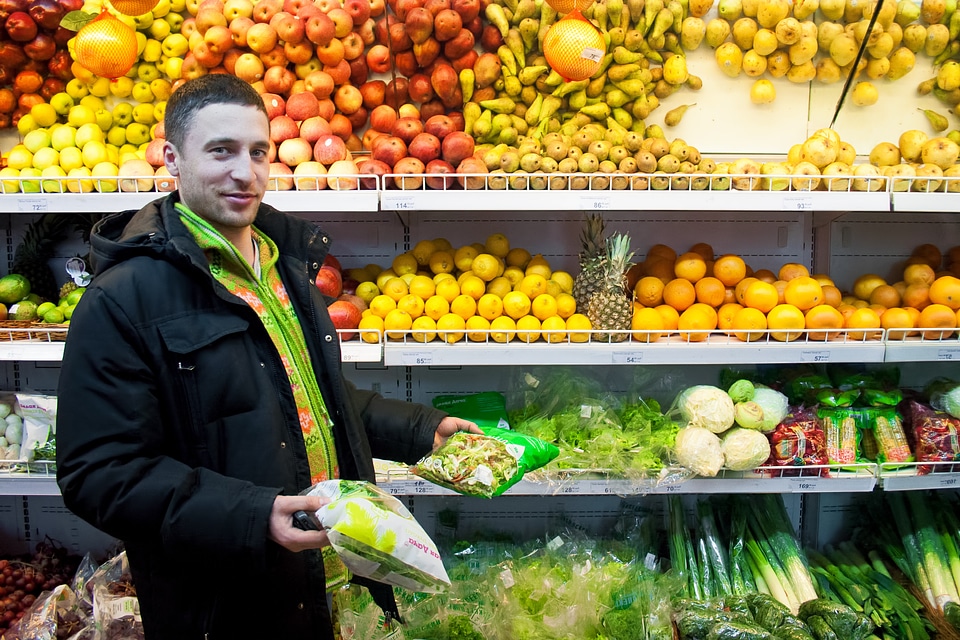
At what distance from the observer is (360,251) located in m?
2.76

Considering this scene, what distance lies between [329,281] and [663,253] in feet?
4.34

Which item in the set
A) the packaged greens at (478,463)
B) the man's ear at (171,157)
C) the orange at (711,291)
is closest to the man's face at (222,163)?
the man's ear at (171,157)

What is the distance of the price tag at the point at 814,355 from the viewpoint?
85.4 inches

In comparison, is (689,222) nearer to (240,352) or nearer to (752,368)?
(752,368)

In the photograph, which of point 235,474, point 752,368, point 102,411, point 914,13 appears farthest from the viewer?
point 752,368

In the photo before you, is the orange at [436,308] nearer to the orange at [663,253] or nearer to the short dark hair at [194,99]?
the orange at [663,253]

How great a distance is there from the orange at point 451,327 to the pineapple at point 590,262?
1.61ft

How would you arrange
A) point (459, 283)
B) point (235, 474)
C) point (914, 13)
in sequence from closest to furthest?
1. point (235, 474)
2. point (459, 283)
3. point (914, 13)

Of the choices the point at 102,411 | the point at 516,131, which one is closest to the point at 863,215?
the point at 516,131

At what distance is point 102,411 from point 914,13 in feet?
10.5

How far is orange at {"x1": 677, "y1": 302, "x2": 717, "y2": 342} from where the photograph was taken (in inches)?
87.6

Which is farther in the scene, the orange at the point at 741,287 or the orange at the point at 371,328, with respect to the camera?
the orange at the point at 741,287

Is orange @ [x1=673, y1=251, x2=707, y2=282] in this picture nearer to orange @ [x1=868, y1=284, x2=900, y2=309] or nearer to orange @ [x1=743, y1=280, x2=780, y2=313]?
orange @ [x1=743, y1=280, x2=780, y2=313]

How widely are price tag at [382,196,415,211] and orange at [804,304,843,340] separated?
4.73 ft
